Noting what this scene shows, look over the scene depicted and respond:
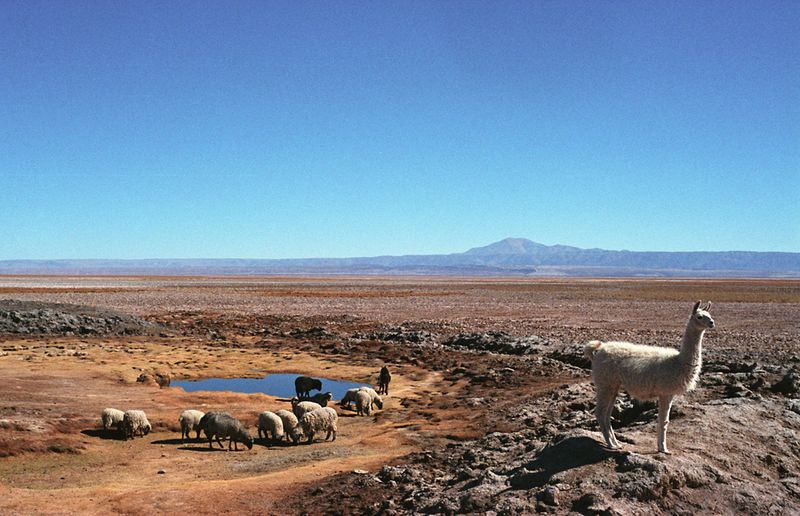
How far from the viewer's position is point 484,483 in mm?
9344

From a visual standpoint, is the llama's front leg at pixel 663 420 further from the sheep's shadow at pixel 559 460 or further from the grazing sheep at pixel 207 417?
the grazing sheep at pixel 207 417

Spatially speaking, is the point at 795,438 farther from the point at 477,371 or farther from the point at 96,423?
the point at 96,423

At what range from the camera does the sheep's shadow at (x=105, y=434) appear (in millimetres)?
15173

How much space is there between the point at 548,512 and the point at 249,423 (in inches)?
437

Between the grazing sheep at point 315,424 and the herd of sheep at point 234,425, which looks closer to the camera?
the herd of sheep at point 234,425

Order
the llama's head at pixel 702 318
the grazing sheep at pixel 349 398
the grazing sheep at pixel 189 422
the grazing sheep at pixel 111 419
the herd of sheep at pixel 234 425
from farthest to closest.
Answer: the grazing sheep at pixel 349 398 < the grazing sheep at pixel 189 422 < the grazing sheep at pixel 111 419 < the herd of sheep at pixel 234 425 < the llama's head at pixel 702 318

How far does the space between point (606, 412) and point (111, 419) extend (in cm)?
1252

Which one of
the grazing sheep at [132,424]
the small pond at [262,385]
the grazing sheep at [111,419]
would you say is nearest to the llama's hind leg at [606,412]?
the grazing sheep at [132,424]

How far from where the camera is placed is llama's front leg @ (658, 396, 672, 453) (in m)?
9.02

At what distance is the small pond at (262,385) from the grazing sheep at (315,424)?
658cm

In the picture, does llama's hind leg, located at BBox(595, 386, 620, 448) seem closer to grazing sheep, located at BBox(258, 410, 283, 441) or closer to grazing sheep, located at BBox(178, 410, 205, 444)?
grazing sheep, located at BBox(258, 410, 283, 441)

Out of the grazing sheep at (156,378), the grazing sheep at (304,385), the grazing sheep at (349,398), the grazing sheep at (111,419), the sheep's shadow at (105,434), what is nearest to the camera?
the sheep's shadow at (105,434)

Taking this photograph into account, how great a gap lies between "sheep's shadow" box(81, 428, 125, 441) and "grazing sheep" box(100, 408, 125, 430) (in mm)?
120

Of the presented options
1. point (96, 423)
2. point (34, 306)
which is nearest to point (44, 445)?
point (96, 423)
